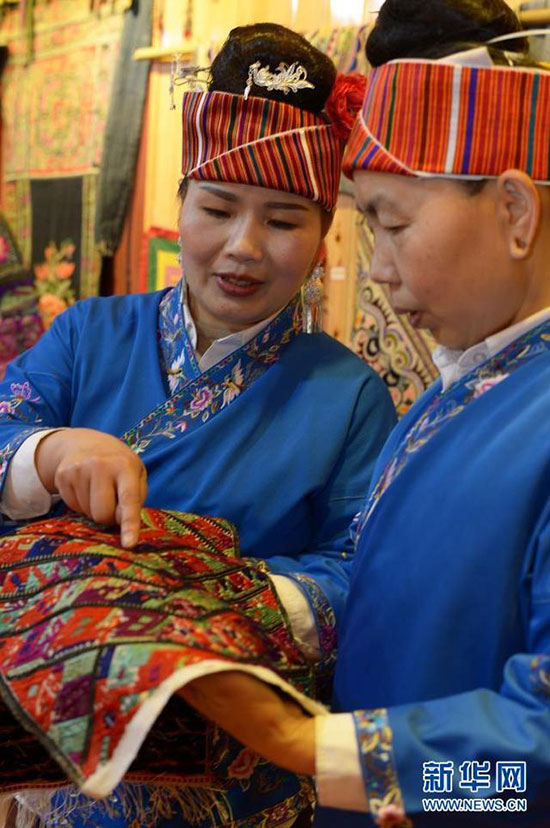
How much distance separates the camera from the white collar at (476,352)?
100cm

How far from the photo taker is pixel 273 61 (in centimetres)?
142

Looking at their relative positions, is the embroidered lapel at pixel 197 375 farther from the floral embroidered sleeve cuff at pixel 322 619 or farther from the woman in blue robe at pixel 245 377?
the floral embroidered sleeve cuff at pixel 322 619

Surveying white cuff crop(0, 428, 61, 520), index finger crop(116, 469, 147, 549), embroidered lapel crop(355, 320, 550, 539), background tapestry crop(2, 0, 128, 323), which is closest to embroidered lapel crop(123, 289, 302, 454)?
white cuff crop(0, 428, 61, 520)

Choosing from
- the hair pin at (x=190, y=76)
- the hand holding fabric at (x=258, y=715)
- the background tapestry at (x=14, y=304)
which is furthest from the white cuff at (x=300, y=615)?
the background tapestry at (x=14, y=304)

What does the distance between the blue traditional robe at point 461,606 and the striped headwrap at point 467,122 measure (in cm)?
18

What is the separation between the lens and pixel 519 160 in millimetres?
969

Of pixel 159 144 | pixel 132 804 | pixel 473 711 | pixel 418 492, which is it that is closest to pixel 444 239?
pixel 418 492

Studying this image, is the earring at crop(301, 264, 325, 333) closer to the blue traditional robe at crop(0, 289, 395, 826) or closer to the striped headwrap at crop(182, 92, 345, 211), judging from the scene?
the blue traditional robe at crop(0, 289, 395, 826)

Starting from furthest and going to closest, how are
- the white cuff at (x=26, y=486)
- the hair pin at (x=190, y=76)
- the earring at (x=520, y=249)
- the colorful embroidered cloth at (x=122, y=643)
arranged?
1. the hair pin at (x=190, y=76)
2. the white cuff at (x=26, y=486)
3. the earring at (x=520, y=249)
4. the colorful embroidered cloth at (x=122, y=643)

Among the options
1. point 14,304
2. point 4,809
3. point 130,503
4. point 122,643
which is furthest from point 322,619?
point 14,304

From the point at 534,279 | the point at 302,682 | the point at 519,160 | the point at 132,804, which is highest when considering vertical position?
the point at 519,160

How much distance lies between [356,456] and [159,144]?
270 centimetres

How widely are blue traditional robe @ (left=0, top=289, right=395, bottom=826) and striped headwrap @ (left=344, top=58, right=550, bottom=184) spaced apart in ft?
1.72

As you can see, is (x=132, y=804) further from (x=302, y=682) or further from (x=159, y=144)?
(x=159, y=144)
